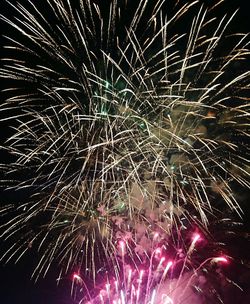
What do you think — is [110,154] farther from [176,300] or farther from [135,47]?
[176,300]

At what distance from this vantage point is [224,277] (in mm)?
11555

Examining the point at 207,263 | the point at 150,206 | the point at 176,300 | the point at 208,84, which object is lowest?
the point at 176,300

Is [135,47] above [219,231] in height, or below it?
above

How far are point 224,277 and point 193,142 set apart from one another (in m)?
3.94

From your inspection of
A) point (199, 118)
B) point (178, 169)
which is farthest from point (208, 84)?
point (178, 169)

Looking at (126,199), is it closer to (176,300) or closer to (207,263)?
(207,263)

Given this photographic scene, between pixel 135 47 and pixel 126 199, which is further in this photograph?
pixel 126 199

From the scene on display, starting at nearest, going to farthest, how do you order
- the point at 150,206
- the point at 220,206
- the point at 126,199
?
the point at 126,199, the point at 150,206, the point at 220,206

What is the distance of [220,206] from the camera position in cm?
1102

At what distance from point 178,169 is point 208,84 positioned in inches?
70.1

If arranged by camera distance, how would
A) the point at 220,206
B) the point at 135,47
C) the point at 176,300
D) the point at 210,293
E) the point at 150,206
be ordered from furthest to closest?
the point at 176,300 → the point at 210,293 → the point at 220,206 → the point at 150,206 → the point at 135,47

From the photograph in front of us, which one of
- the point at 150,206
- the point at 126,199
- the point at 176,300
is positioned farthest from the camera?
the point at 176,300

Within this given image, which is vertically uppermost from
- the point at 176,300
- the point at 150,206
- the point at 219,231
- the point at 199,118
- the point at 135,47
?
the point at 135,47

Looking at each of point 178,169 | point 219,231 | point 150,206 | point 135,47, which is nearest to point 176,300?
point 219,231
